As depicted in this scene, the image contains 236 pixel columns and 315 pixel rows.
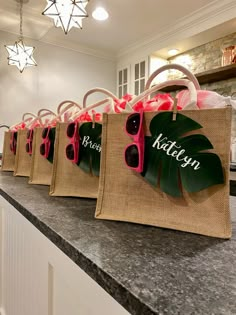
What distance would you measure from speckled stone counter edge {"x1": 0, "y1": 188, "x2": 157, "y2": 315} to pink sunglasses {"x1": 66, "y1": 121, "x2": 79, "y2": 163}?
25 cm

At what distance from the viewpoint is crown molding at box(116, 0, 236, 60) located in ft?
8.70

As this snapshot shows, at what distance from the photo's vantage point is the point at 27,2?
2.64 meters

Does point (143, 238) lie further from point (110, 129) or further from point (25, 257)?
point (25, 257)

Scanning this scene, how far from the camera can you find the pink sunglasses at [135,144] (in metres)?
0.54

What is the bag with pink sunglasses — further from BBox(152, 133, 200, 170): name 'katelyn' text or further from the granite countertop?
BBox(152, 133, 200, 170): name 'katelyn' text

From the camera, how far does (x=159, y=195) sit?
0.53 metres

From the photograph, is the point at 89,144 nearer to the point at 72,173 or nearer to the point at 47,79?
the point at 72,173

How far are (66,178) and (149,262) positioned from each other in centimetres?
51

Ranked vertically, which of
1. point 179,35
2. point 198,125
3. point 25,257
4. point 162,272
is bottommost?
point 25,257

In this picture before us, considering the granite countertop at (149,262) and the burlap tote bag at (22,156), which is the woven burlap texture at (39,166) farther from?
the granite countertop at (149,262)

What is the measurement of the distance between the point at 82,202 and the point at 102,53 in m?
3.75

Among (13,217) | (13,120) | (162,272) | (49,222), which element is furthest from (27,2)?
(162,272)

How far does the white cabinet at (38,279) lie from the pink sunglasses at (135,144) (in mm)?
224

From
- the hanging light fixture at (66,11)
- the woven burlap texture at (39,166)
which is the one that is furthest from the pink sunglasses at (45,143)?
the hanging light fixture at (66,11)
